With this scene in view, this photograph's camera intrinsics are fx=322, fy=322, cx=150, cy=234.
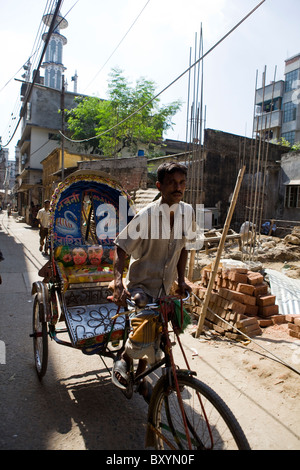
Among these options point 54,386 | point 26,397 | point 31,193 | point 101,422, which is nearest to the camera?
point 101,422

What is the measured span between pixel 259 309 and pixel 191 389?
3.20 m

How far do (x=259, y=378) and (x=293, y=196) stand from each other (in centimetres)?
1645

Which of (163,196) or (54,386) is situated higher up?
(163,196)

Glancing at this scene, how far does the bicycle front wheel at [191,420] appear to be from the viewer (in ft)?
6.37

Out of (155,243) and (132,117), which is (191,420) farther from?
(132,117)

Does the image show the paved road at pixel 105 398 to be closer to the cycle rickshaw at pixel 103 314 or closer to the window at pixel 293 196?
the cycle rickshaw at pixel 103 314

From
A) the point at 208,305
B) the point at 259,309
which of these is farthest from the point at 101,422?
the point at 259,309

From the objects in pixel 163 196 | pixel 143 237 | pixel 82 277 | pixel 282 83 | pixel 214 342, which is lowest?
pixel 214 342

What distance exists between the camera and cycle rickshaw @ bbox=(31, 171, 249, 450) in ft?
6.66

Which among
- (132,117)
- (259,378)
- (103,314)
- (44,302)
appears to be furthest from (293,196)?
(44,302)

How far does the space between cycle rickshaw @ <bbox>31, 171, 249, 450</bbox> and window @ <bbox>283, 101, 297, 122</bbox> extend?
33069 millimetres

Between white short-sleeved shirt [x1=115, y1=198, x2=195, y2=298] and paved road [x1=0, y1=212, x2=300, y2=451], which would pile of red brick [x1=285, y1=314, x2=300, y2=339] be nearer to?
paved road [x1=0, y1=212, x2=300, y2=451]
